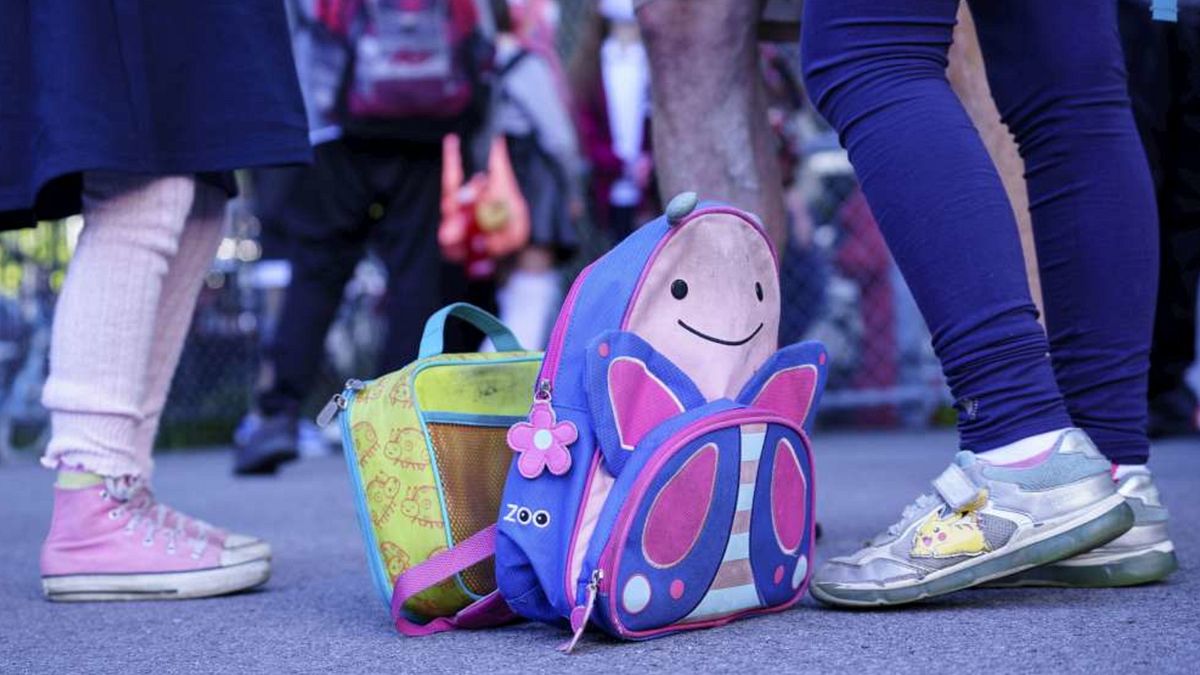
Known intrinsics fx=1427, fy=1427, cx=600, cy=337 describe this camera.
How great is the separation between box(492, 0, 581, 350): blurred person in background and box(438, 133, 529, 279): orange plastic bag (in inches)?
1.2

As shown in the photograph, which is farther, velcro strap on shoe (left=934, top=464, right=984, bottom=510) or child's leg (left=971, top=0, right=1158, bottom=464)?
child's leg (left=971, top=0, right=1158, bottom=464)

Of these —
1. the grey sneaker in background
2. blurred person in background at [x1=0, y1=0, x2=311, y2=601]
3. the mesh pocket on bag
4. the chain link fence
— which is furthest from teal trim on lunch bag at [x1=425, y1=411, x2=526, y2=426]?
the chain link fence

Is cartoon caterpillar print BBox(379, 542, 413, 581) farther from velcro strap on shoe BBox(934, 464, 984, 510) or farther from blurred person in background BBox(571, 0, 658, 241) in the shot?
blurred person in background BBox(571, 0, 658, 241)

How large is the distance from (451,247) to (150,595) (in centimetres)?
253

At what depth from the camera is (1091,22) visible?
1631 mm

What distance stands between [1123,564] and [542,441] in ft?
2.24

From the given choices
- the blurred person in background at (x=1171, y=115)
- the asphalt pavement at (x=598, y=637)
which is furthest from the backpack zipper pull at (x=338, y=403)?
the blurred person in background at (x=1171, y=115)

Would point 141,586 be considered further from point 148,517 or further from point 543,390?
point 543,390

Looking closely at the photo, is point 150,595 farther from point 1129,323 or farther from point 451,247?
point 451,247

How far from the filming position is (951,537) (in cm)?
149

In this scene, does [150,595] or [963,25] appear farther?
[963,25]

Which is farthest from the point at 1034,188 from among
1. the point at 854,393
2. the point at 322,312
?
the point at 854,393

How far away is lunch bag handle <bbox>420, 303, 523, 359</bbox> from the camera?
1.64 meters

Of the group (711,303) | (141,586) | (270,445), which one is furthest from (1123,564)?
(270,445)
